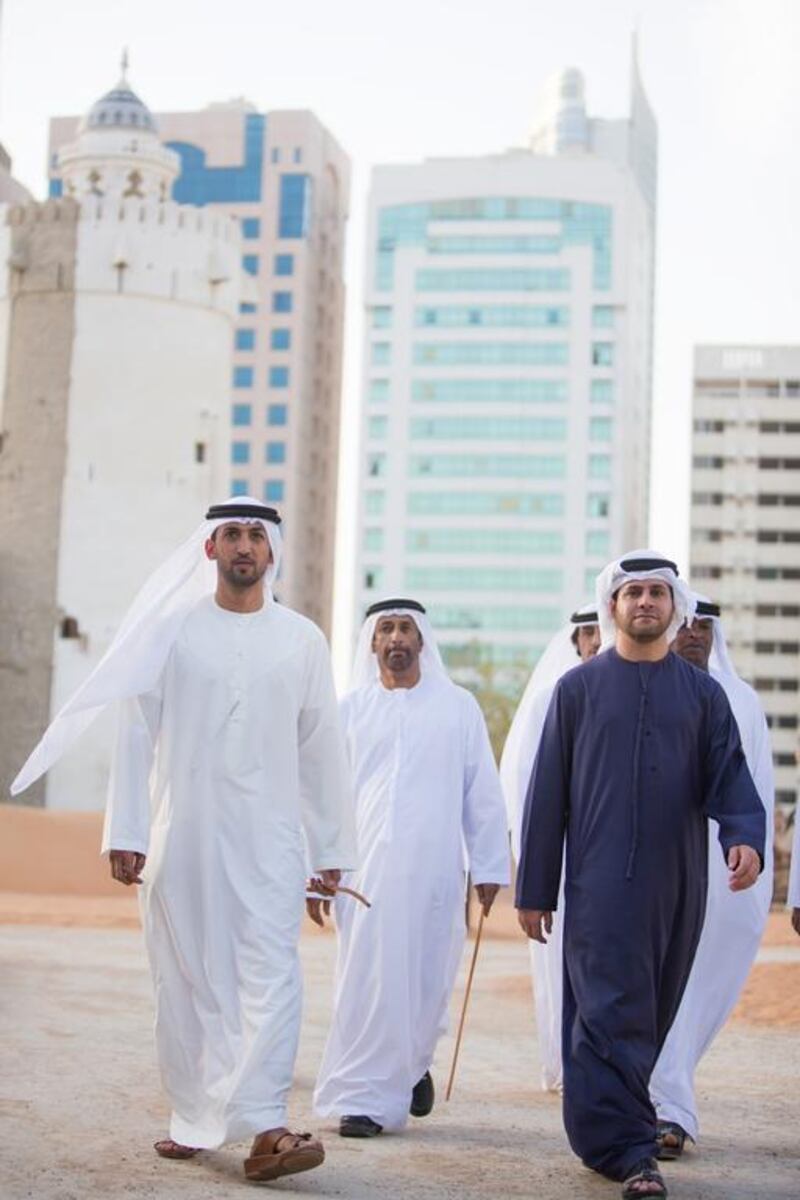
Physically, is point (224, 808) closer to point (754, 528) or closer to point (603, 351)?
point (754, 528)

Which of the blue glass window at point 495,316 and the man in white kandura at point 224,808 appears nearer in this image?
the man in white kandura at point 224,808

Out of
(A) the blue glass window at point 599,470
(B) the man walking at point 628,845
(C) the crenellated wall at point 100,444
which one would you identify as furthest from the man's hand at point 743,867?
(A) the blue glass window at point 599,470

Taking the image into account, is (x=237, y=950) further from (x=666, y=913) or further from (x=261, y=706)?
(x=666, y=913)

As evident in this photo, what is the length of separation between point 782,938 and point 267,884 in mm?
20033

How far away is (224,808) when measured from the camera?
283 inches

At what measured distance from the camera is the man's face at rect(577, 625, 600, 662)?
999 centimetres

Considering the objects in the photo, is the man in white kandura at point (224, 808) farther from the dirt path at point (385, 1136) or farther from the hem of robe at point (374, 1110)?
the hem of robe at point (374, 1110)

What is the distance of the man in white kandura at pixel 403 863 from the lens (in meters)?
8.13

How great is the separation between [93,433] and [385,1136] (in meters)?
43.2

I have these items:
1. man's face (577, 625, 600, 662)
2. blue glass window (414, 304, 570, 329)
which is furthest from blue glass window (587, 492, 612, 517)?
man's face (577, 625, 600, 662)

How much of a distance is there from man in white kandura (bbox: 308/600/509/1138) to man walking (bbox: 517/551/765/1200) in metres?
1.26

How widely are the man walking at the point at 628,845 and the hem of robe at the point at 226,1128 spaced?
0.86 meters

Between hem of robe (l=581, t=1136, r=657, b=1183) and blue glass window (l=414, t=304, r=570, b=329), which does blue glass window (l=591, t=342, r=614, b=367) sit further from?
hem of robe (l=581, t=1136, r=657, b=1183)

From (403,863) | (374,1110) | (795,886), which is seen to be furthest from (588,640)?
(374,1110)
